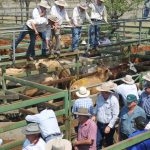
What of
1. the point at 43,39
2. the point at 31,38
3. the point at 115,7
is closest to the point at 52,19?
the point at 43,39

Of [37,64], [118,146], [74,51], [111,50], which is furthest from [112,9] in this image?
[118,146]

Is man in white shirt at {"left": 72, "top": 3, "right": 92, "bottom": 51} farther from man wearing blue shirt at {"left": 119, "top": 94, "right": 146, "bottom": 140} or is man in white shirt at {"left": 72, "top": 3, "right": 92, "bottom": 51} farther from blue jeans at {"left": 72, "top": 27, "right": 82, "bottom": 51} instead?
man wearing blue shirt at {"left": 119, "top": 94, "right": 146, "bottom": 140}

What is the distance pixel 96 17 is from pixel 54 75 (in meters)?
2.98

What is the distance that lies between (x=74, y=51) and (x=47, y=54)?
0.94 m

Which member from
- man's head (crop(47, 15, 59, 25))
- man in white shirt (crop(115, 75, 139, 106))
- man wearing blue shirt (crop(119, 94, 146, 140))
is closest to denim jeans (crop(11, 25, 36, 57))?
man's head (crop(47, 15, 59, 25))

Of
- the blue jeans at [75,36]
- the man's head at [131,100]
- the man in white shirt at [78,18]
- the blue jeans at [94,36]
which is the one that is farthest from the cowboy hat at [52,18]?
the man's head at [131,100]

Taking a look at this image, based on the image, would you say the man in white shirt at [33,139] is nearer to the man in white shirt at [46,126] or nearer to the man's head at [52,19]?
the man in white shirt at [46,126]

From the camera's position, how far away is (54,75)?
38.2 ft

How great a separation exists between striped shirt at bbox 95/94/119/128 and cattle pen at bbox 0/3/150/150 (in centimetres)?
62

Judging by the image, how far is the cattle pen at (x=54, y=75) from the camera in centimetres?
700

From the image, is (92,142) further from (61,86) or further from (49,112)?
(61,86)

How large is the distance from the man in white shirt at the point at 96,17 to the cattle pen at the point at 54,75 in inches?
13.1

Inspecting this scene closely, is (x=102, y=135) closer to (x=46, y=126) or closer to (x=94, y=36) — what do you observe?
(x=46, y=126)

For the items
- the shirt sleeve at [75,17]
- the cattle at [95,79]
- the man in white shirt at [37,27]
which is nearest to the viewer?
the cattle at [95,79]
